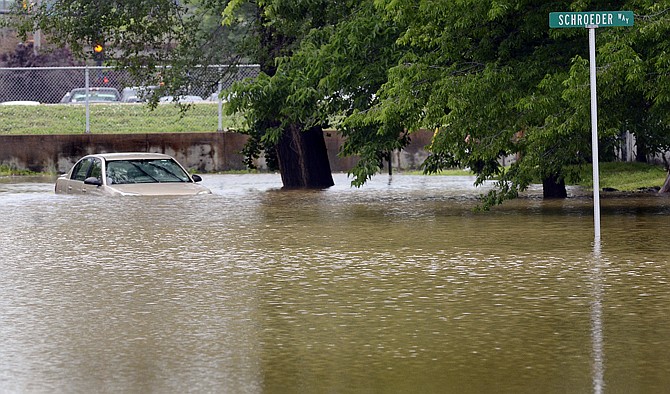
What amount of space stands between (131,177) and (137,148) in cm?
1535

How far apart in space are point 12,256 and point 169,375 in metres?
7.56

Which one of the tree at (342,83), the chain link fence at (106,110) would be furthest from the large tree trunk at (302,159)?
the chain link fence at (106,110)

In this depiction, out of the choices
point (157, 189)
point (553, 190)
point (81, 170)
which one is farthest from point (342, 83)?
point (81, 170)

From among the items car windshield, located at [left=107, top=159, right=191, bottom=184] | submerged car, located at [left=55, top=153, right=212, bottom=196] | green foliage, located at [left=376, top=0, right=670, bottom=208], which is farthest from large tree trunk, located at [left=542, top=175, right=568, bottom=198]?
car windshield, located at [left=107, top=159, right=191, bottom=184]

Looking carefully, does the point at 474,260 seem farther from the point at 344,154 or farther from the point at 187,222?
the point at 344,154

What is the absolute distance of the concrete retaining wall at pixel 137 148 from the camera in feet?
134

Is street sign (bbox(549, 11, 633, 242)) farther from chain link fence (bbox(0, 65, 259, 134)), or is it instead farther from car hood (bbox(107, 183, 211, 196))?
chain link fence (bbox(0, 65, 259, 134))

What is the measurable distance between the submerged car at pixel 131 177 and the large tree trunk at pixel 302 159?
5526 mm

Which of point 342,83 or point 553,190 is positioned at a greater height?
point 342,83

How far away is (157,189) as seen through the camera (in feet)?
81.4

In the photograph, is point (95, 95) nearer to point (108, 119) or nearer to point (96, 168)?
point (108, 119)

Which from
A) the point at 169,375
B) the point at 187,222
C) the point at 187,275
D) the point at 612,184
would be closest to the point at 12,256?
the point at 187,275

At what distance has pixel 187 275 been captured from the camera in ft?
45.2

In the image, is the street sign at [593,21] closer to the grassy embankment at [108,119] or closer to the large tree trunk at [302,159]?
the large tree trunk at [302,159]
